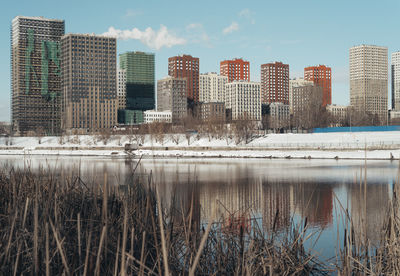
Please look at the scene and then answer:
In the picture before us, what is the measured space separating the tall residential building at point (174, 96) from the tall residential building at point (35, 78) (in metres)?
41.9

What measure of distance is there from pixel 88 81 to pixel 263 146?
407 ft

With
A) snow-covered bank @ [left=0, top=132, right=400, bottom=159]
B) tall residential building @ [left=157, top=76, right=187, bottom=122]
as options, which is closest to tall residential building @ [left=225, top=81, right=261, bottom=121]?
tall residential building @ [left=157, top=76, right=187, bottom=122]

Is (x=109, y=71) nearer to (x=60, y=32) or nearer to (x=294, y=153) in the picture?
(x=60, y=32)

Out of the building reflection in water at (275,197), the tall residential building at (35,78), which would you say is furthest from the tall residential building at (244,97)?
the building reflection in water at (275,197)

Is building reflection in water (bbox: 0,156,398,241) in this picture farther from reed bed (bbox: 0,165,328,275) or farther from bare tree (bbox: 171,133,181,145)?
bare tree (bbox: 171,133,181,145)

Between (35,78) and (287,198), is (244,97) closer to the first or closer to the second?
(35,78)

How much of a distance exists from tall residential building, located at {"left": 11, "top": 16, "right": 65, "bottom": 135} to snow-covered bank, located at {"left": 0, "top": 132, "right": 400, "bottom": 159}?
7856 cm

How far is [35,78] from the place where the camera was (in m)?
183

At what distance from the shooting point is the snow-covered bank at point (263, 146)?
53.6 metres

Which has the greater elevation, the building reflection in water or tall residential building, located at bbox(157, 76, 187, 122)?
tall residential building, located at bbox(157, 76, 187, 122)

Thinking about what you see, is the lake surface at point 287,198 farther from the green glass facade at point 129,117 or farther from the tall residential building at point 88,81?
the green glass facade at point 129,117

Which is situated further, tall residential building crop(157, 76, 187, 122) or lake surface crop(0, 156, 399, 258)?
tall residential building crop(157, 76, 187, 122)

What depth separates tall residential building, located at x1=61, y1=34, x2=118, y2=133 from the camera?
17338 cm

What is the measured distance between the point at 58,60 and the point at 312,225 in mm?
185281
